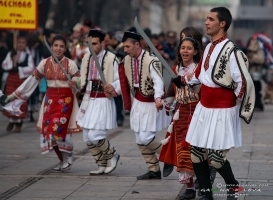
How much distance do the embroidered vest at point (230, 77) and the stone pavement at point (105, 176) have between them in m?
1.15

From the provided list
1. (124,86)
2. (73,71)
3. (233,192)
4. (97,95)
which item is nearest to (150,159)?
(124,86)

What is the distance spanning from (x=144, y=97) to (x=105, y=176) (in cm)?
107

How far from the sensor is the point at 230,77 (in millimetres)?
7590

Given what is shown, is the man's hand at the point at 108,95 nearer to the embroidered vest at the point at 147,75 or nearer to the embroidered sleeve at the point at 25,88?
the embroidered vest at the point at 147,75

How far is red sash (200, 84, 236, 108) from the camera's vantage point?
7.65 meters

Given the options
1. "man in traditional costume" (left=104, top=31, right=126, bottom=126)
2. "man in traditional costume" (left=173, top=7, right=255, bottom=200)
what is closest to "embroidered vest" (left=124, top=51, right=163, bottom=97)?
"man in traditional costume" (left=173, top=7, right=255, bottom=200)

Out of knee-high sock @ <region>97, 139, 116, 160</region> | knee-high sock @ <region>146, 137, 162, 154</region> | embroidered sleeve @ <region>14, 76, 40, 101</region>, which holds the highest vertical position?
embroidered sleeve @ <region>14, 76, 40, 101</region>

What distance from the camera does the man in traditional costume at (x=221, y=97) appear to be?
7.54m

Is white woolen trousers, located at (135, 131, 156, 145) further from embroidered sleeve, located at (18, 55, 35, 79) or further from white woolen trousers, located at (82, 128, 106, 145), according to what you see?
embroidered sleeve, located at (18, 55, 35, 79)

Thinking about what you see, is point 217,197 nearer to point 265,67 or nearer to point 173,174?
point 173,174

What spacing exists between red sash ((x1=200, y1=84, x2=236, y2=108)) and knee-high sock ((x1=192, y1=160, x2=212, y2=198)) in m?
0.58

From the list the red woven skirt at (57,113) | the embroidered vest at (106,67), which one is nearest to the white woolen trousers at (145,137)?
the embroidered vest at (106,67)

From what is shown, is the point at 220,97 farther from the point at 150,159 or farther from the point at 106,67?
the point at 106,67

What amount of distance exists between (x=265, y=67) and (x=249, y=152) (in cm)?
986
